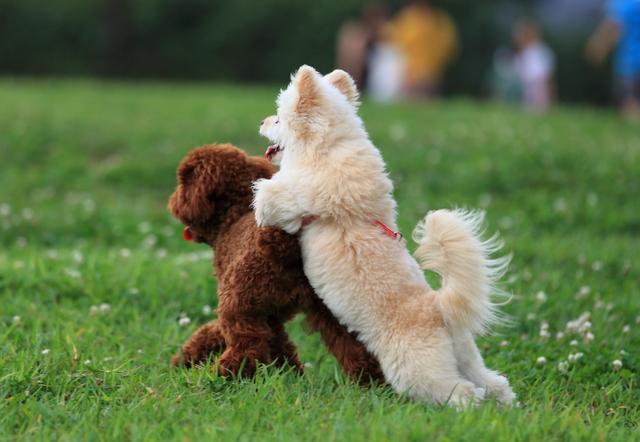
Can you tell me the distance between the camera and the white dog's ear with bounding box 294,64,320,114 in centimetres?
361

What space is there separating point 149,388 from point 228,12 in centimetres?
2217

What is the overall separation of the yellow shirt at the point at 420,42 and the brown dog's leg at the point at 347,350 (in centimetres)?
1407

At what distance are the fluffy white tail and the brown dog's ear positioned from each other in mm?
956

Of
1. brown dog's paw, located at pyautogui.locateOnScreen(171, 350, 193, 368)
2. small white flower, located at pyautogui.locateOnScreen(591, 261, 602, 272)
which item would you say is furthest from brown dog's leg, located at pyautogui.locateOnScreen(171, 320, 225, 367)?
small white flower, located at pyautogui.locateOnScreen(591, 261, 602, 272)

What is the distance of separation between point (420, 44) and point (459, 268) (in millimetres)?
14354

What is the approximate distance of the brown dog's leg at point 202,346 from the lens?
4090 mm

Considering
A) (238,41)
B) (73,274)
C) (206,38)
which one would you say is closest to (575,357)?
(73,274)

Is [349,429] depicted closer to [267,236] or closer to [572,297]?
[267,236]

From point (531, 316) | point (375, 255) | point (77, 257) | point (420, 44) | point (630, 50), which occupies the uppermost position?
point (630, 50)

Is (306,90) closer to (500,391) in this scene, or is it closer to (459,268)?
(459,268)

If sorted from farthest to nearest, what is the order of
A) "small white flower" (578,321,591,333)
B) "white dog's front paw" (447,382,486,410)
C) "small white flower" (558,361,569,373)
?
"small white flower" (578,321,591,333)
"small white flower" (558,361,569,373)
"white dog's front paw" (447,382,486,410)

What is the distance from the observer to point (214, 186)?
12.8 feet

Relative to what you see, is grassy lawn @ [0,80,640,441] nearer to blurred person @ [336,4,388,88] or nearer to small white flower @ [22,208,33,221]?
small white flower @ [22,208,33,221]

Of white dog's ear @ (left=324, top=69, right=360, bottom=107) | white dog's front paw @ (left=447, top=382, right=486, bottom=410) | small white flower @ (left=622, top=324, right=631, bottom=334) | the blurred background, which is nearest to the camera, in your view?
white dog's front paw @ (left=447, top=382, right=486, bottom=410)
